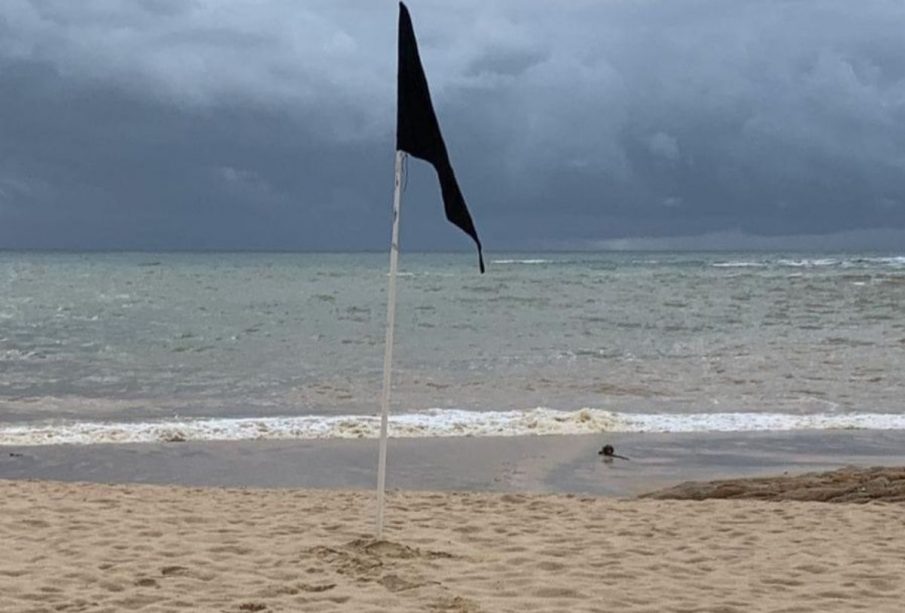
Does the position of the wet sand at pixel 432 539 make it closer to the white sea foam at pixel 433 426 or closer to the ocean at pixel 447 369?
the white sea foam at pixel 433 426

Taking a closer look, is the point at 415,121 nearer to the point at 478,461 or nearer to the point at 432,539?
the point at 432,539

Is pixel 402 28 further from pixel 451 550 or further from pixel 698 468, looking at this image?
pixel 698 468

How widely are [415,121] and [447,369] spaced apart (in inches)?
609

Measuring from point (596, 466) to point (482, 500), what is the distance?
2.82m

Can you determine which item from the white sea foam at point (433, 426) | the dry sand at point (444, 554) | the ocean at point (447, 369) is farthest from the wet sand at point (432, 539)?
the ocean at point (447, 369)

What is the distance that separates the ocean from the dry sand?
16.6ft

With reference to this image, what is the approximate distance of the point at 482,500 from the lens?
920 centimetres

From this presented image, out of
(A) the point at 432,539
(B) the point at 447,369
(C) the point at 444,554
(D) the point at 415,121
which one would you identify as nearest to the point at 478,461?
(A) the point at 432,539

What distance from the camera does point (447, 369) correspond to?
2153 centimetres

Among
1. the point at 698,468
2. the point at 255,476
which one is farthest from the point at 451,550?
the point at 698,468

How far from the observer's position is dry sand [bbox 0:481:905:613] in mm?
5848

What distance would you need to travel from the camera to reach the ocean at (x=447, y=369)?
1480cm

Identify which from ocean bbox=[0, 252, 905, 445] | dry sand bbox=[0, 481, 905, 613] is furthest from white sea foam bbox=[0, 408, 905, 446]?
dry sand bbox=[0, 481, 905, 613]

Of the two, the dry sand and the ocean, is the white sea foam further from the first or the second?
the dry sand
